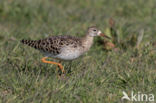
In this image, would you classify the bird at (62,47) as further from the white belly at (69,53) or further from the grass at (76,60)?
the grass at (76,60)

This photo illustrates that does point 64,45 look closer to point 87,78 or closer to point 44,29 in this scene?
point 87,78

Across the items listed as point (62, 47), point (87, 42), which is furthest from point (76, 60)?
point (62, 47)

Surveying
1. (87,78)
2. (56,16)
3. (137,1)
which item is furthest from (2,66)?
(137,1)

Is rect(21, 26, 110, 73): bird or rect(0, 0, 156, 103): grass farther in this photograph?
rect(21, 26, 110, 73): bird

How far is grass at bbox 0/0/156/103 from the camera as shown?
245 inches

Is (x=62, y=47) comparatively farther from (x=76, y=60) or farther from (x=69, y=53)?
(x=76, y=60)

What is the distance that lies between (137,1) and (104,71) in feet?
24.1

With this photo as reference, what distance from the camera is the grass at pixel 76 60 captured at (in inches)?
245

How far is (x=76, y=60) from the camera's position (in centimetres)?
812

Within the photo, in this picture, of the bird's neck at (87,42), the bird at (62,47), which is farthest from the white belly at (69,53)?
the bird's neck at (87,42)

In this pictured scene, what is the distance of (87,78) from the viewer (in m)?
6.81

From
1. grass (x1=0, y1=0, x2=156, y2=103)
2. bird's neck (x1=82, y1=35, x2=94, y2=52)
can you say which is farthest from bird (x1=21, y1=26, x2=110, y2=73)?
grass (x1=0, y1=0, x2=156, y2=103)

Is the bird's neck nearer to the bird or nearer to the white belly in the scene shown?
the bird

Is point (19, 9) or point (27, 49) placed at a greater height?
point (19, 9)
